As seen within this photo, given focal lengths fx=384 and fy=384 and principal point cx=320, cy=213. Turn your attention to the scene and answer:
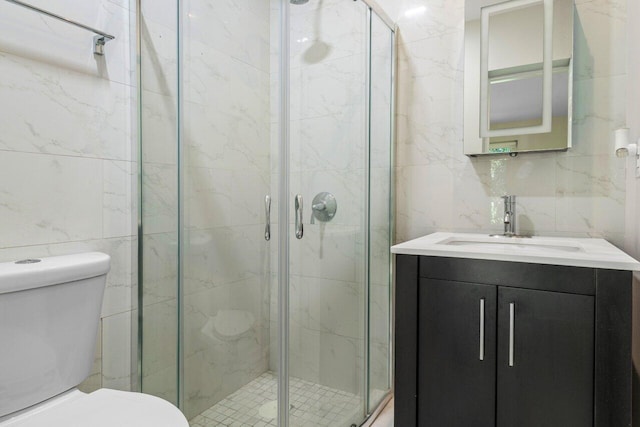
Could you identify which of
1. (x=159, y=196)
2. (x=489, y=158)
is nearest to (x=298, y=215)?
(x=159, y=196)

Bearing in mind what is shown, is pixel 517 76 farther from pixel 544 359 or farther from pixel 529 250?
pixel 544 359

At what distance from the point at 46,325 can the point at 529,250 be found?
1514 mm

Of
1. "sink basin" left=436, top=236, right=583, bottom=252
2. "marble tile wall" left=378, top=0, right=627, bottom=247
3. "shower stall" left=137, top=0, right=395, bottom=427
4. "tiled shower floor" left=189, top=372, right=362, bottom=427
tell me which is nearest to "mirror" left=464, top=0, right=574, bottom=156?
"marble tile wall" left=378, top=0, right=627, bottom=247

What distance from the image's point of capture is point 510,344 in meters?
1.27

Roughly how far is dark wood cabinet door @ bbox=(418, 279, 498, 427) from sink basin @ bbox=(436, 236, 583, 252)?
0.24m

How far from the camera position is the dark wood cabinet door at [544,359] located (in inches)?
46.4

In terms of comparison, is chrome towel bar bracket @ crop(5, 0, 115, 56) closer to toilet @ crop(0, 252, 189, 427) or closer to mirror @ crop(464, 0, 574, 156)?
toilet @ crop(0, 252, 189, 427)

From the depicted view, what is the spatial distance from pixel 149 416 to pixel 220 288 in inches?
17.7

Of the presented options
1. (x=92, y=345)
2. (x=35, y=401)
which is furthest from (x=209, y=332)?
(x=35, y=401)

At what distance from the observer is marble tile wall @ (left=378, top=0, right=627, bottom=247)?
159cm

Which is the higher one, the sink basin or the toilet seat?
the sink basin

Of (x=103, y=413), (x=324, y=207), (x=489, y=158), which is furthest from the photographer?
(x=489, y=158)

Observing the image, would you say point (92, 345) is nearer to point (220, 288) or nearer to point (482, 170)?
point (220, 288)

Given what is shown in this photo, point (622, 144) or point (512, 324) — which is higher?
point (622, 144)
